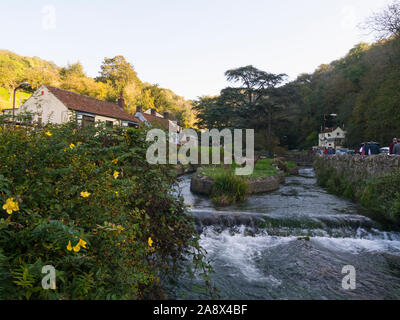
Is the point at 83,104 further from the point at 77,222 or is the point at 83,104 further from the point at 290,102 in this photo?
the point at 77,222

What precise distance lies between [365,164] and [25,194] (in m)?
14.0

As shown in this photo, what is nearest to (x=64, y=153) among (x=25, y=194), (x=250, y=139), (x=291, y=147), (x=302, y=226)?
(x=25, y=194)

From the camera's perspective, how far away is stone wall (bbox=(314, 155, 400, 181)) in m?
10.4

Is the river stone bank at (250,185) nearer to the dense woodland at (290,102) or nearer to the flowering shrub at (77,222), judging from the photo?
the flowering shrub at (77,222)

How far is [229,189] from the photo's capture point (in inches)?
462

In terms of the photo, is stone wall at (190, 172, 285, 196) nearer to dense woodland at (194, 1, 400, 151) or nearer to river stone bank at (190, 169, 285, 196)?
river stone bank at (190, 169, 285, 196)

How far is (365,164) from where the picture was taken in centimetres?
1234

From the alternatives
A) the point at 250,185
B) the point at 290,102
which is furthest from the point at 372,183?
the point at 290,102

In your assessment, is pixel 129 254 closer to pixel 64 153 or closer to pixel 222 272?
pixel 64 153

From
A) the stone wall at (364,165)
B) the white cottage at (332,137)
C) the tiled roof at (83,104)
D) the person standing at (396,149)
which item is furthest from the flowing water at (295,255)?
the white cottage at (332,137)

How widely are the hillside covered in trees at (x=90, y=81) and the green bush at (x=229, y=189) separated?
3452 centimetres

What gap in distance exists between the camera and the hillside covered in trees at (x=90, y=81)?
46844 millimetres

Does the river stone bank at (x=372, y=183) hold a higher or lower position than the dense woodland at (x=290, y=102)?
lower

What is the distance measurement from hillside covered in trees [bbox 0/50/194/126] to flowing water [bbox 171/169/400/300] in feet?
128
